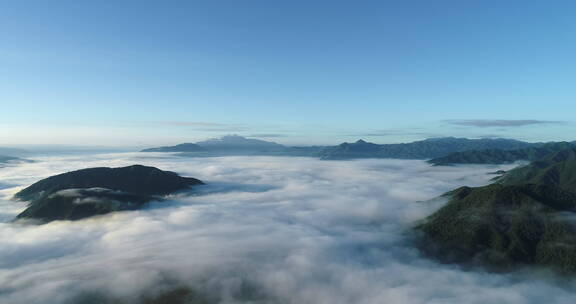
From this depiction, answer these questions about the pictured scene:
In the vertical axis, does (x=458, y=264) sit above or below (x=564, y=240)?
below

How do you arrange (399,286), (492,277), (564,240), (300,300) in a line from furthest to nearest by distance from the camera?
(564,240) < (492,277) < (399,286) < (300,300)

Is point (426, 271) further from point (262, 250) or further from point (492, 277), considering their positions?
point (262, 250)

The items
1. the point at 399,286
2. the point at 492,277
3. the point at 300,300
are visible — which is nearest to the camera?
the point at 300,300

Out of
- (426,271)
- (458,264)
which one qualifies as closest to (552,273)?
(458,264)

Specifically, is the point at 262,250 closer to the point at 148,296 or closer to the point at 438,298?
the point at 148,296

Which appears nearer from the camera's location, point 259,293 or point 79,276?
point 259,293

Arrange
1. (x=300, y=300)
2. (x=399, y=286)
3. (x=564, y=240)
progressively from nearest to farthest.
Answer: (x=300, y=300) → (x=399, y=286) → (x=564, y=240)

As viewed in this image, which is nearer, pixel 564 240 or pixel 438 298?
pixel 438 298

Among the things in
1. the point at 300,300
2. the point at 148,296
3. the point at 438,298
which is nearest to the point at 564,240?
the point at 438,298

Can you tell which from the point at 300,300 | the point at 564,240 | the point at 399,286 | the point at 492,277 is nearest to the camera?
the point at 300,300
